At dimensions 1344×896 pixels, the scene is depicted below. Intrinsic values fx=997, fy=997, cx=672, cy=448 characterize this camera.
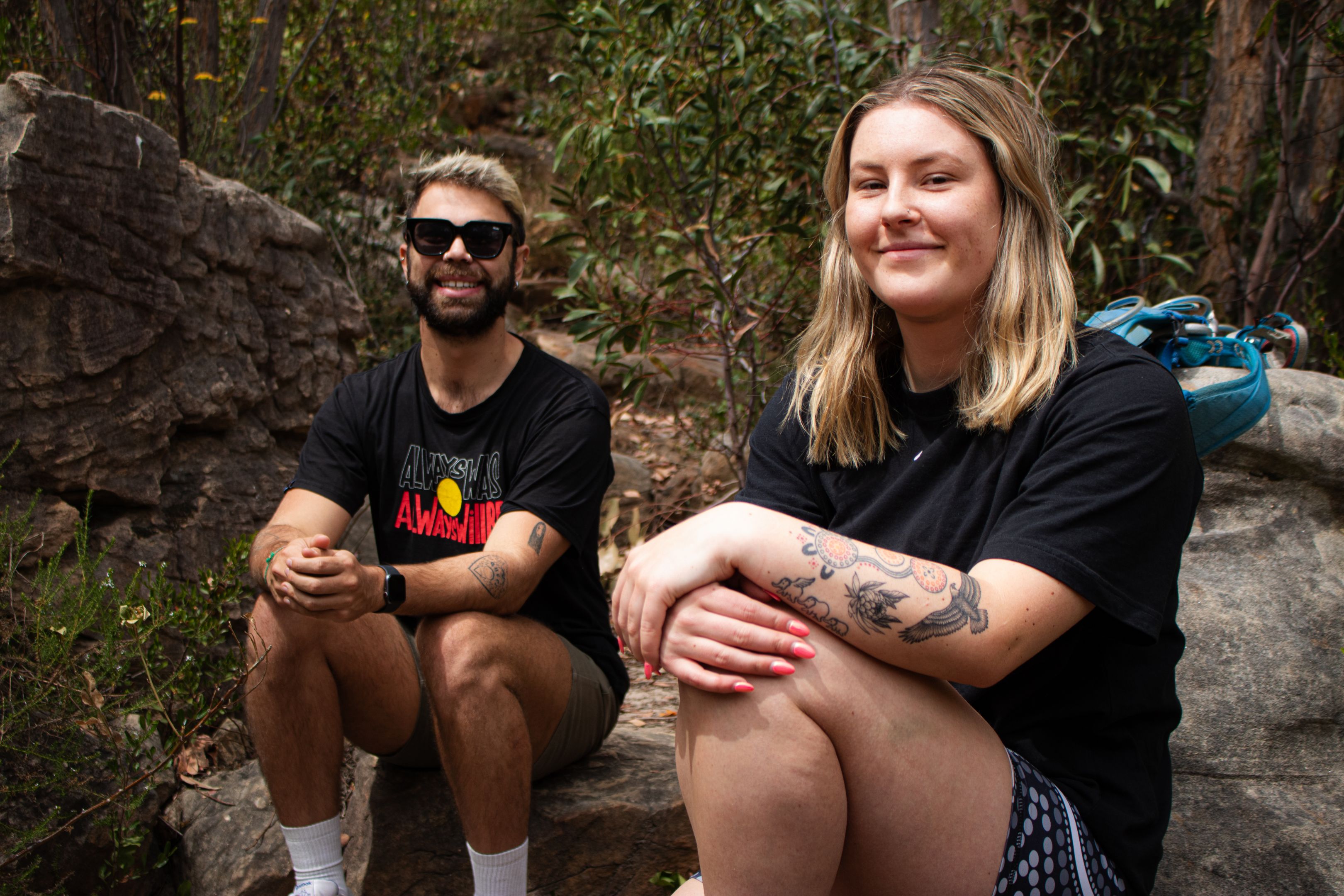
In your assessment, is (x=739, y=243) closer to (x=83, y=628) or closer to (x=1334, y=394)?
(x=1334, y=394)

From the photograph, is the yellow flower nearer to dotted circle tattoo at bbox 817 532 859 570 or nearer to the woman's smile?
dotted circle tattoo at bbox 817 532 859 570

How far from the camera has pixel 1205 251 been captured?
4164 mm

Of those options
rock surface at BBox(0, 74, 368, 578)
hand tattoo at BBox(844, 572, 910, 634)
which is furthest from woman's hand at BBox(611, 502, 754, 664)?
rock surface at BBox(0, 74, 368, 578)

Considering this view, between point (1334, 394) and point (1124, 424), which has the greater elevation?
point (1124, 424)

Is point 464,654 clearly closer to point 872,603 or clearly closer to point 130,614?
point 130,614

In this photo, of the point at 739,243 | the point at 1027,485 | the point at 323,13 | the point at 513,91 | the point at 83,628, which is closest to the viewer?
the point at 1027,485

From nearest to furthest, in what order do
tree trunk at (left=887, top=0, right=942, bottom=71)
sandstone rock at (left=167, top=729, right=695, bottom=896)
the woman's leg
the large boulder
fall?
the woman's leg → the large boulder → sandstone rock at (left=167, top=729, right=695, bottom=896) → tree trunk at (left=887, top=0, right=942, bottom=71)

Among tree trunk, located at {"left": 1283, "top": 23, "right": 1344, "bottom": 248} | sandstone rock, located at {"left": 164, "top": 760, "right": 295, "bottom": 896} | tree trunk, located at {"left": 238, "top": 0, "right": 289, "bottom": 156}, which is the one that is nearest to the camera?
sandstone rock, located at {"left": 164, "top": 760, "right": 295, "bottom": 896}

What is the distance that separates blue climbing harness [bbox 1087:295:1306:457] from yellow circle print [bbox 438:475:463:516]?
1.69 meters

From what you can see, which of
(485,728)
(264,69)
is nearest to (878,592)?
(485,728)

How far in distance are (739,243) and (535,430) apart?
6.69ft

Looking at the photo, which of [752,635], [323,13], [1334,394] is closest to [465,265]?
[752,635]

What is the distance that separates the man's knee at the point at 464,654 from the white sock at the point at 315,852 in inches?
18.3

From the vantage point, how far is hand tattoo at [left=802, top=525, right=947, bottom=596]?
1583 mm
